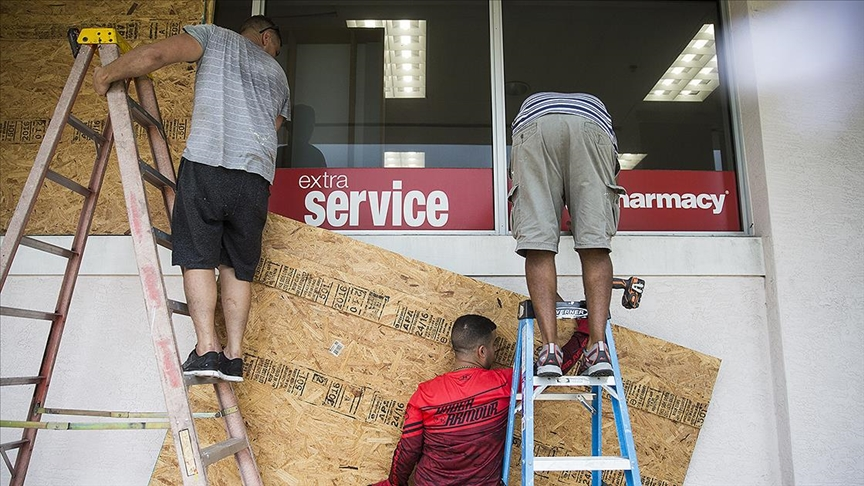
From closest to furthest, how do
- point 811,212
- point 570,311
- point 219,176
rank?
point 570,311 < point 219,176 < point 811,212

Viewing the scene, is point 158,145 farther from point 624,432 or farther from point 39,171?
point 624,432

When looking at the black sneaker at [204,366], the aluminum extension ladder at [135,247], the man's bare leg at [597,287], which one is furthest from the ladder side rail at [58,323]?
the man's bare leg at [597,287]

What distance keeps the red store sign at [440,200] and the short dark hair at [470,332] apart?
108 centimetres

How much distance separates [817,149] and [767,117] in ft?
1.03

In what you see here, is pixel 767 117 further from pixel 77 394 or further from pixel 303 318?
pixel 77 394

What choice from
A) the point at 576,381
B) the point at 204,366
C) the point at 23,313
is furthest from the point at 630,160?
the point at 23,313

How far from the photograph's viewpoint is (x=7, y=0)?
3982 mm

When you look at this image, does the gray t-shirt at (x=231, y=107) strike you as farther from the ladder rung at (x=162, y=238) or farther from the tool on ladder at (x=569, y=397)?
the tool on ladder at (x=569, y=397)

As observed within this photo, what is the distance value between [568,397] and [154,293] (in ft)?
5.37

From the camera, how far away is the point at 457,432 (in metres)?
2.61

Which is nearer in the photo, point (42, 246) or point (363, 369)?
point (42, 246)

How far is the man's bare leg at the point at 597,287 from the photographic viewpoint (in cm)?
244

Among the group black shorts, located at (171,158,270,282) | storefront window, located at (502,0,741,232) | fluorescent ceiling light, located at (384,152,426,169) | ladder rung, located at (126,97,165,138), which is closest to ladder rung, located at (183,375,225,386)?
black shorts, located at (171,158,270,282)

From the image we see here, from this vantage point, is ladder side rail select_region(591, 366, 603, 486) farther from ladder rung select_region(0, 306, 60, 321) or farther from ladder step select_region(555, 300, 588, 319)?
ladder rung select_region(0, 306, 60, 321)
